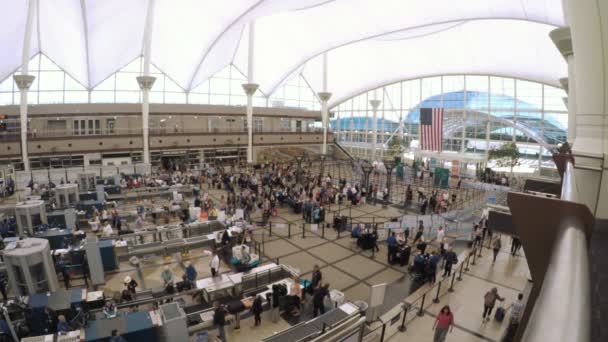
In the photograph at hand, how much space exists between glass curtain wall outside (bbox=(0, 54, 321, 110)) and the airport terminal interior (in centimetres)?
22

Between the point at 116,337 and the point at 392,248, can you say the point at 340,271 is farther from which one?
the point at 116,337

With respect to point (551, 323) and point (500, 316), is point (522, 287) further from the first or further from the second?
point (551, 323)

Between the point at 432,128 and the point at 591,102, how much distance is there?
77.4 feet

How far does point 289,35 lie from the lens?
39.8 meters

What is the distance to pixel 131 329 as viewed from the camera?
7.38 m

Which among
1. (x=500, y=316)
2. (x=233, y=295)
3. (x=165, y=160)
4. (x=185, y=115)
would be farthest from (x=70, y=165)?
(x=500, y=316)

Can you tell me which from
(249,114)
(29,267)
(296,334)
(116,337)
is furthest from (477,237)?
(249,114)

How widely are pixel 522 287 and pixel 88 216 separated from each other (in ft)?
62.6

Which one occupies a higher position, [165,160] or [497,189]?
[165,160]

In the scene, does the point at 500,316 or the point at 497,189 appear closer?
the point at 500,316

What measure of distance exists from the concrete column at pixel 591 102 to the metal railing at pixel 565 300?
7.27 feet

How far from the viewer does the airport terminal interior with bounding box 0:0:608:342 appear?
147 inches

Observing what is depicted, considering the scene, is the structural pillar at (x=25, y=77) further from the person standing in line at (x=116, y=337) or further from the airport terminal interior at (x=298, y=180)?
the person standing in line at (x=116, y=337)

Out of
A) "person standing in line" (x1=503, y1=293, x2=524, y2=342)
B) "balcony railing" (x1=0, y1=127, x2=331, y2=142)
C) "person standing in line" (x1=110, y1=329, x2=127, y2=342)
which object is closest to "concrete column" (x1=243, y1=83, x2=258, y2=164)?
"balcony railing" (x1=0, y1=127, x2=331, y2=142)
